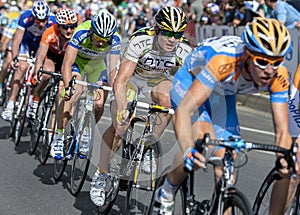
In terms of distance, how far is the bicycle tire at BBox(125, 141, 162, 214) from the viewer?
21.2 feet

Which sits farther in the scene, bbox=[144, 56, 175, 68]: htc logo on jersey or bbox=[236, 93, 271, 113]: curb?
bbox=[236, 93, 271, 113]: curb

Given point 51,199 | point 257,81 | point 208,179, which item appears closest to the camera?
point 257,81

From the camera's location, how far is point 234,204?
457 centimetres

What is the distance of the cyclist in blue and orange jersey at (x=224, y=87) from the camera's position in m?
4.75

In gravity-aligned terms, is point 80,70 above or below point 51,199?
above

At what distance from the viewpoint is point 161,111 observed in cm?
621

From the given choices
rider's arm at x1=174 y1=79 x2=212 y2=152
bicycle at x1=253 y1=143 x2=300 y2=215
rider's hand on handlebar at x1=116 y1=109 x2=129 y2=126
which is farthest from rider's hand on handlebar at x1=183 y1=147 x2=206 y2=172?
rider's hand on handlebar at x1=116 y1=109 x2=129 y2=126

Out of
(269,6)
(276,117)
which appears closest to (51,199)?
(276,117)

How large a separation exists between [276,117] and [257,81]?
1.26 ft

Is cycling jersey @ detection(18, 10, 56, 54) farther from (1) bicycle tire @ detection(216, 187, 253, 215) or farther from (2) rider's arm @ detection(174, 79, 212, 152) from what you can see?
(1) bicycle tire @ detection(216, 187, 253, 215)

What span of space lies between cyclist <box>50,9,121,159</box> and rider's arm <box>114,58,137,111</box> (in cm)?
95

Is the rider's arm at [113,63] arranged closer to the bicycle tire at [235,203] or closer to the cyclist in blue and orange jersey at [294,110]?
the cyclist in blue and orange jersey at [294,110]

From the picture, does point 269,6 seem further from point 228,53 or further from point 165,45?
point 228,53

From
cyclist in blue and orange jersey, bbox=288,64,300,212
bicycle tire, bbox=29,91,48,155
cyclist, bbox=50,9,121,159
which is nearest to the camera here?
cyclist in blue and orange jersey, bbox=288,64,300,212
